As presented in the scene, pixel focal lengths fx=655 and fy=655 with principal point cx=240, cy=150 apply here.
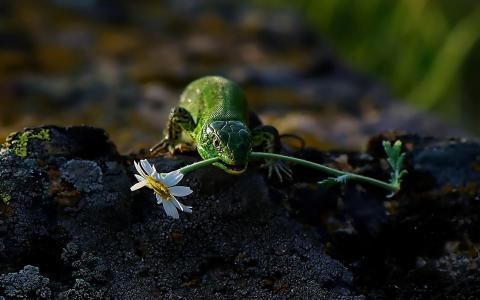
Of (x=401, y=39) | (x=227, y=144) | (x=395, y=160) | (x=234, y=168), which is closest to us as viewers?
(x=234, y=168)

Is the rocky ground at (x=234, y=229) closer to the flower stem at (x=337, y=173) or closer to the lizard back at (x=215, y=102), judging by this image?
the flower stem at (x=337, y=173)

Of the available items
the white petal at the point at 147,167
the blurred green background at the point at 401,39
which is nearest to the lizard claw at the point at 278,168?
the white petal at the point at 147,167

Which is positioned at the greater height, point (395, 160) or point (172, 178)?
point (395, 160)

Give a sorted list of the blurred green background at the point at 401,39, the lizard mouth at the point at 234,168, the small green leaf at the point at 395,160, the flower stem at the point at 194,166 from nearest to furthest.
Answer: the flower stem at the point at 194,166
the lizard mouth at the point at 234,168
the small green leaf at the point at 395,160
the blurred green background at the point at 401,39

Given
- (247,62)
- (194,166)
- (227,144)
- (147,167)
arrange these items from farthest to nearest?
1. (247,62)
2. (227,144)
3. (194,166)
4. (147,167)

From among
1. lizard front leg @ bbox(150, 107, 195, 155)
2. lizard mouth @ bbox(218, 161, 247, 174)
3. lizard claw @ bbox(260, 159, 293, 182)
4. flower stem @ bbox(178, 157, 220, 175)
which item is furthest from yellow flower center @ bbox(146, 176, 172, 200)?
lizard front leg @ bbox(150, 107, 195, 155)

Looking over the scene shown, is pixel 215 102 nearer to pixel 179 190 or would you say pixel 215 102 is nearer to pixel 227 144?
pixel 227 144

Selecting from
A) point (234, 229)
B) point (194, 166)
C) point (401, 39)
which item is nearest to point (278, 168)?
point (234, 229)

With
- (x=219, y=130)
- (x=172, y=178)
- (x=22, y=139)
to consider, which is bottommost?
(x=172, y=178)
